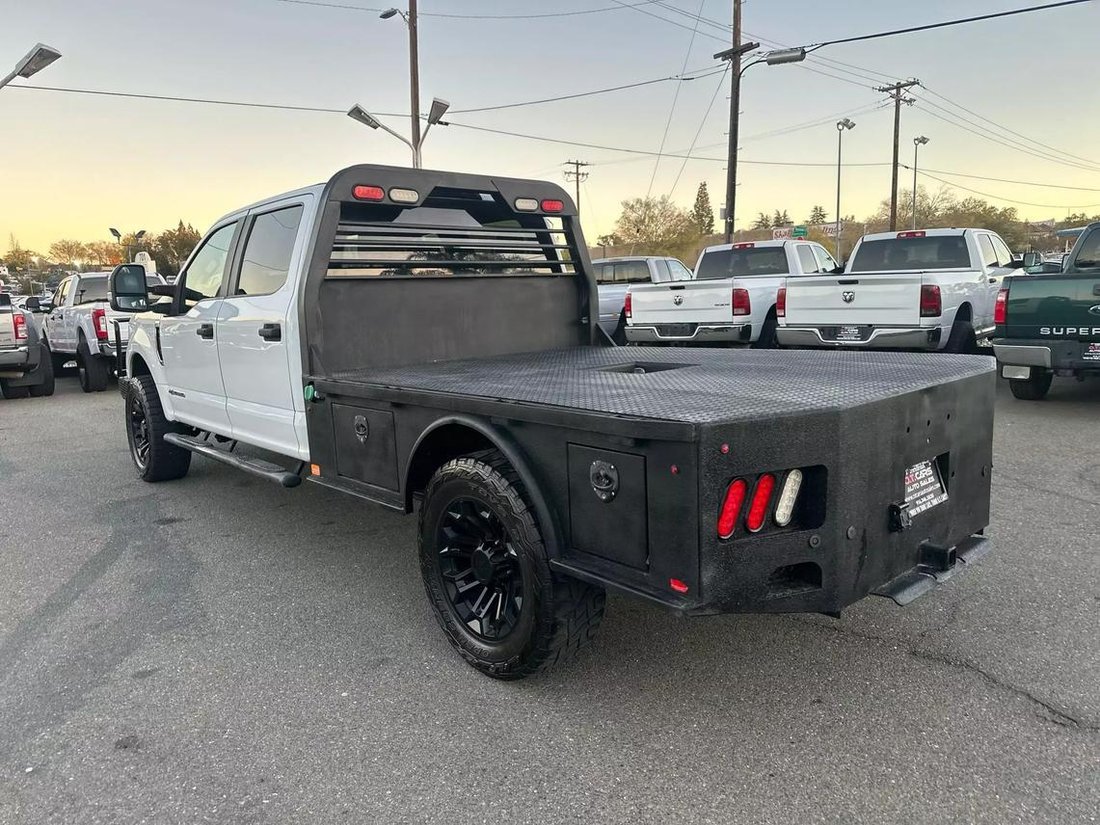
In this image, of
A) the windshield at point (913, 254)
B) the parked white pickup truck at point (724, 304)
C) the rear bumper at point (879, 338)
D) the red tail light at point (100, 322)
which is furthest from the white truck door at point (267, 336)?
the windshield at point (913, 254)

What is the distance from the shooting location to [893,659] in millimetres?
3283

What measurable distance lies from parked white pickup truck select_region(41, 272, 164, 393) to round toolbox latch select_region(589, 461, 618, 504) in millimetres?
10807

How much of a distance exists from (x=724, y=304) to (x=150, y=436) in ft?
25.2

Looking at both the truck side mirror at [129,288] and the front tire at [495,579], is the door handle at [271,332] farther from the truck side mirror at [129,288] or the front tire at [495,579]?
the truck side mirror at [129,288]

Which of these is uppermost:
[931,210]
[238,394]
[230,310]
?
[931,210]

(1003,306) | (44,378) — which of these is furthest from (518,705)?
(44,378)

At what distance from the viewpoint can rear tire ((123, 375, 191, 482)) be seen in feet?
20.8

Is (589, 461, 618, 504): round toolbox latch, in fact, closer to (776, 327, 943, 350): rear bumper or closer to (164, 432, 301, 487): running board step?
(164, 432, 301, 487): running board step

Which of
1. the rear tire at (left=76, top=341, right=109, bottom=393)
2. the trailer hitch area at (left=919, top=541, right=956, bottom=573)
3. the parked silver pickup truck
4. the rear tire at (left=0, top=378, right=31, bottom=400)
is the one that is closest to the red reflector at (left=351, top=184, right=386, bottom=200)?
the trailer hitch area at (left=919, top=541, right=956, bottom=573)

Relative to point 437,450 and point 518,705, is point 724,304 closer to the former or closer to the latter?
point 437,450

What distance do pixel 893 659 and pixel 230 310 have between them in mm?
4113

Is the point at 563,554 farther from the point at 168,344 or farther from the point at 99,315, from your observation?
the point at 99,315

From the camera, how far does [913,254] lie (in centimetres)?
Answer: 1119

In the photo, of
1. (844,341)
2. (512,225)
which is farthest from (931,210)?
(512,225)
